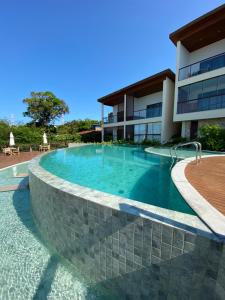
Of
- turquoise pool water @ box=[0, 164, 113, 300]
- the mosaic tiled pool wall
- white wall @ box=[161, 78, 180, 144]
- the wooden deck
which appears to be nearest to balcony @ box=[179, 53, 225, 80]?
white wall @ box=[161, 78, 180, 144]

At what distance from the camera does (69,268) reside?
3.02 metres

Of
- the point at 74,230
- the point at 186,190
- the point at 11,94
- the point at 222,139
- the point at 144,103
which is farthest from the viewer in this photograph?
the point at 11,94

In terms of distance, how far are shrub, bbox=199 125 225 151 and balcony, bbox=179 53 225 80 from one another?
6.31 m

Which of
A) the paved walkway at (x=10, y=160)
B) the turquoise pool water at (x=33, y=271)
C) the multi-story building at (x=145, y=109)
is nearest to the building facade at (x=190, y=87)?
A: the multi-story building at (x=145, y=109)

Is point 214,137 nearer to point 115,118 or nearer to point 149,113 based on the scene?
point 149,113

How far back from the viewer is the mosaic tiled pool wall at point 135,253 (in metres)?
1.60

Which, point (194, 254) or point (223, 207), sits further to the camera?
point (223, 207)

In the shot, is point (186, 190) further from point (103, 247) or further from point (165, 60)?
point (165, 60)

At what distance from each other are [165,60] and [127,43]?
551cm

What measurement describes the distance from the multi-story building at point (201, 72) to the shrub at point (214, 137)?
87.4 inches

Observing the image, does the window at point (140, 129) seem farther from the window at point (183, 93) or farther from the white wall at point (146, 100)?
the window at point (183, 93)

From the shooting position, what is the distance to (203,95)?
51.0 ft

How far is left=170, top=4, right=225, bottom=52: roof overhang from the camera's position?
39.3ft

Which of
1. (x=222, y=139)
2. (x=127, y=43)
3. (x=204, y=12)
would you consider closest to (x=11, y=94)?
(x=127, y=43)
